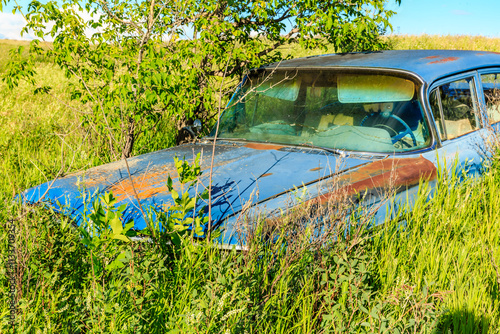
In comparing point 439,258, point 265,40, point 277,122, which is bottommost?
point 439,258

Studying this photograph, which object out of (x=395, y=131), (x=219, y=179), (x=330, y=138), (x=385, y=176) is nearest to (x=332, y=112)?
(x=330, y=138)

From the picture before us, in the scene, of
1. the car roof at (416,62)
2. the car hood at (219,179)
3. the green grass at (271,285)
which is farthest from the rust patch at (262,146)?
the green grass at (271,285)

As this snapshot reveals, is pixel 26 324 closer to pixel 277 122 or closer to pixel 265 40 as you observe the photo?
pixel 277 122

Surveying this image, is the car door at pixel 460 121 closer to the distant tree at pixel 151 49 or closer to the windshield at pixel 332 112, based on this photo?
the windshield at pixel 332 112

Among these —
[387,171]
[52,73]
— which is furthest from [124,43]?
[52,73]

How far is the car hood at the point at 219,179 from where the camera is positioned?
7.32 ft

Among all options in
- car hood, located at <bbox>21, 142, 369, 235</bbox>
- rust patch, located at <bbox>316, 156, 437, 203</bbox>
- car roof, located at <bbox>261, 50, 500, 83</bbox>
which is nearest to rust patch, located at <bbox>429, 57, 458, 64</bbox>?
car roof, located at <bbox>261, 50, 500, 83</bbox>

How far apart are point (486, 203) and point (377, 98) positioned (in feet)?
3.56

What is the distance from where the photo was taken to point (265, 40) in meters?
5.22

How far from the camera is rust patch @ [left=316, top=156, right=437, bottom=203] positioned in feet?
7.61

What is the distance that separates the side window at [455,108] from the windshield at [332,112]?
0.24 meters

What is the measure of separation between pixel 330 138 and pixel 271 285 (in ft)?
4.92

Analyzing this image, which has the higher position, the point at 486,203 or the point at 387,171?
the point at 387,171

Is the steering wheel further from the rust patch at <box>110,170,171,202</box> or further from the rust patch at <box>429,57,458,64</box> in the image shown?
the rust patch at <box>110,170,171,202</box>
